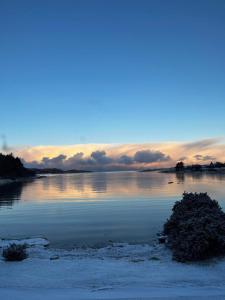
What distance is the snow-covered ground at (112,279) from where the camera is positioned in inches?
378

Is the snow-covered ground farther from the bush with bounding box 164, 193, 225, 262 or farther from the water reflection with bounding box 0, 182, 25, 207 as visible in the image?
the water reflection with bounding box 0, 182, 25, 207

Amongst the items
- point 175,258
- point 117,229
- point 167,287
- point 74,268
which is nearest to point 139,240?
point 117,229

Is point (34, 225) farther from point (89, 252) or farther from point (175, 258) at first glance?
point (175, 258)

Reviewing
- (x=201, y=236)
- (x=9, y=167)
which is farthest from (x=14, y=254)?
(x=9, y=167)

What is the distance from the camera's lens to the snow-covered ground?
31.5 feet

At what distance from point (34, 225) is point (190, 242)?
1788 centimetres

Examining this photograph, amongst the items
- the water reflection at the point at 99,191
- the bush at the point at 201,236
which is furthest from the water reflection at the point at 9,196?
the bush at the point at 201,236

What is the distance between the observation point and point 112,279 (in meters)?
11.0

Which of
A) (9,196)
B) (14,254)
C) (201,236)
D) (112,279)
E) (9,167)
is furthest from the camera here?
(9,167)

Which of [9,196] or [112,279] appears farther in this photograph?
[9,196]

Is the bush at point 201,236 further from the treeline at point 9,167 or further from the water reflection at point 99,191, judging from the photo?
the treeline at point 9,167

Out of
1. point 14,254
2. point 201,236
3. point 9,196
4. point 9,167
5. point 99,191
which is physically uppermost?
point 9,167

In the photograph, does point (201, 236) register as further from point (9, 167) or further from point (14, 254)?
point (9, 167)

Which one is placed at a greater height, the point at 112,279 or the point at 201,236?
the point at 201,236
